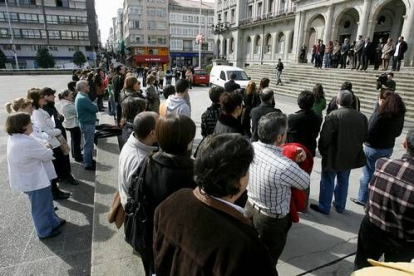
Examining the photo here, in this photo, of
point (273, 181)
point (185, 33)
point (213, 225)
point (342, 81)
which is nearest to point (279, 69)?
point (342, 81)

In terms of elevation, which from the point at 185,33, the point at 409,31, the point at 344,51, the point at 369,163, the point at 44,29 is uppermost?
the point at 185,33

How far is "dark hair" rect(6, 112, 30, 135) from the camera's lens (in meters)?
2.95

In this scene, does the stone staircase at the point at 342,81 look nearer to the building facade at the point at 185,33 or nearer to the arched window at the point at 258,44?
the arched window at the point at 258,44

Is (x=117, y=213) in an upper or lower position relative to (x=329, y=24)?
lower

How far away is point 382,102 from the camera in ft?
11.5

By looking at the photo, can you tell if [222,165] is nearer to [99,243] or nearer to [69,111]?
[99,243]

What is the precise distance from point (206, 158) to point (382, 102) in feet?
11.1

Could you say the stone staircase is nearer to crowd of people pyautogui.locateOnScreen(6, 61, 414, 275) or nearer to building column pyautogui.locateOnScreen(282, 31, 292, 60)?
building column pyautogui.locateOnScreen(282, 31, 292, 60)

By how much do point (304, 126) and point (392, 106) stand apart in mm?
1165

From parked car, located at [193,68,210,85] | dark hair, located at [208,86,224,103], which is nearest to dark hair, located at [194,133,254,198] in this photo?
dark hair, located at [208,86,224,103]

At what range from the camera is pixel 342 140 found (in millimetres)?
3449

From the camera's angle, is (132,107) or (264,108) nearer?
(132,107)

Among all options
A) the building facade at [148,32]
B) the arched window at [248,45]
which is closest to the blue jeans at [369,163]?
the arched window at [248,45]

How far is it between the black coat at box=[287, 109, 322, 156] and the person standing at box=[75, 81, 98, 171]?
12.9 feet
